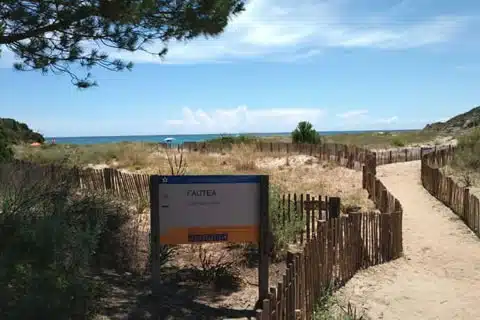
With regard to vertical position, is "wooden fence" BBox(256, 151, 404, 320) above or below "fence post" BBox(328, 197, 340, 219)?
below

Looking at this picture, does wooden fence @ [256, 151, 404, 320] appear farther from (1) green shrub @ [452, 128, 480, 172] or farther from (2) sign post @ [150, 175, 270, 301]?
(1) green shrub @ [452, 128, 480, 172]

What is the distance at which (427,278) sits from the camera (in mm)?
7621

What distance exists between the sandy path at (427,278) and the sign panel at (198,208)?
5.87 feet

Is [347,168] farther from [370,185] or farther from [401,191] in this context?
[370,185]

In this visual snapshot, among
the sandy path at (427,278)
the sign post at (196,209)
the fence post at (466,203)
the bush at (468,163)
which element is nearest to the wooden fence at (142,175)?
the bush at (468,163)

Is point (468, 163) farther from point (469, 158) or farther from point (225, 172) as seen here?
point (225, 172)

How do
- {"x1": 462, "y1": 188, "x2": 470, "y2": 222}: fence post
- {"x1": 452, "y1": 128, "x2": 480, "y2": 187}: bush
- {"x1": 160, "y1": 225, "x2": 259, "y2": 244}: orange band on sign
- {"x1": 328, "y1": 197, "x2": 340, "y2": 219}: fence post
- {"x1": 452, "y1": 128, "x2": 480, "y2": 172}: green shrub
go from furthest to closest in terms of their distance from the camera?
1. {"x1": 452, "y1": 128, "x2": 480, "y2": 172}: green shrub
2. {"x1": 452, "y1": 128, "x2": 480, "y2": 187}: bush
3. {"x1": 462, "y1": 188, "x2": 470, "y2": 222}: fence post
4. {"x1": 328, "y1": 197, "x2": 340, "y2": 219}: fence post
5. {"x1": 160, "y1": 225, "x2": 259, "y2": 244}: orange band on sign

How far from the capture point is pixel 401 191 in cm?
1719

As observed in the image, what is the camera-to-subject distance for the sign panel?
5648mm

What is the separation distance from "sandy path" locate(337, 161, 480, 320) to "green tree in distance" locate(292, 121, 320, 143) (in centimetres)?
2462

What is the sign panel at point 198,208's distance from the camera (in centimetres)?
565

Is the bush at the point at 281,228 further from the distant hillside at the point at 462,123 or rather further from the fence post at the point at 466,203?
the distant hillside at the point at 462,123

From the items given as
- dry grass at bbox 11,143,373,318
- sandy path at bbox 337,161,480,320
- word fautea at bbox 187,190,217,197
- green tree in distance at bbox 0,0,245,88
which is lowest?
sandy path at bbox 337,161,480,320

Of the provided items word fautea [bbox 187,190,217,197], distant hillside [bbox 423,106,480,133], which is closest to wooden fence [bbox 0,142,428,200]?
word fautea [bbox 187,190,217,197]
